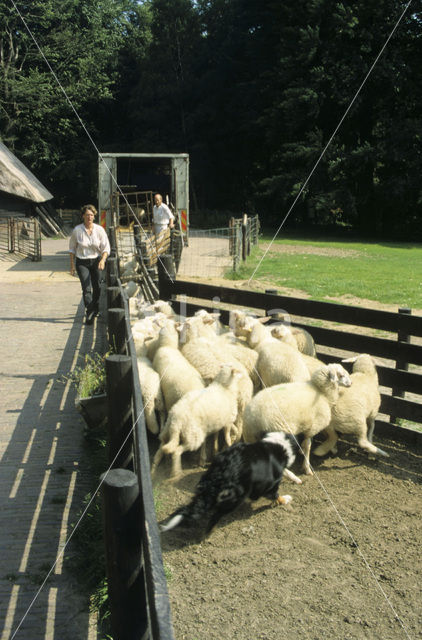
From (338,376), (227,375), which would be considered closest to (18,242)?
(227,375)

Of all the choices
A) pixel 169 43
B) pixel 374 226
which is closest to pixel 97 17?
pixel 169 43

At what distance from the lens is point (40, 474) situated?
197 inches

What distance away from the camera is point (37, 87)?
4238 cm

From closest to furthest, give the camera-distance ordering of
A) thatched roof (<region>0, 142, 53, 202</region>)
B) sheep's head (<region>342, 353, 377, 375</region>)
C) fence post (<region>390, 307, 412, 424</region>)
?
1. sheep's head (<region>342, 353, 377, 375</region>)
2. fence post (<region>390, 307, 412, 424</region>)
3. thatched roof (<region>0, 142, 53, 202</region>)

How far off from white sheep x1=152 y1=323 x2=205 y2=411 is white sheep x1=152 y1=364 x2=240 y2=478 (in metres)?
0.30

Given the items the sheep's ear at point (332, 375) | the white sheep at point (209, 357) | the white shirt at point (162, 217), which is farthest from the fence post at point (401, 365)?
the white shirt at point (162, 217)

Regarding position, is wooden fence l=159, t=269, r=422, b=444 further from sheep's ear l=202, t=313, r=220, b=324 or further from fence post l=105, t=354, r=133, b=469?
fence post l=105, t=354, r=133, b=469

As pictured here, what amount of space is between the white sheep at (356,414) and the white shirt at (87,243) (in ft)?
21.0

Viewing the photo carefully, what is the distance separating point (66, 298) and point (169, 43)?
43.5 metres

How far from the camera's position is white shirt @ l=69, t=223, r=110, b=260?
34.6 ft

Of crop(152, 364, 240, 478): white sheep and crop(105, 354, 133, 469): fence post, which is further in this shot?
crop(152, 364, 240, 478): white sheep

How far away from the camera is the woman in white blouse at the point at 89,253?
10570 mm

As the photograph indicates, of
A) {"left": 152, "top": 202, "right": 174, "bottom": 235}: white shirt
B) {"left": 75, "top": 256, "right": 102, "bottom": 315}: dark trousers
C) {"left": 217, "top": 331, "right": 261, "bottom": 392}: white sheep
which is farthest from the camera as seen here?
{"left": 152, "top": 202, "right": 174, "bottom": 235}: white shirt

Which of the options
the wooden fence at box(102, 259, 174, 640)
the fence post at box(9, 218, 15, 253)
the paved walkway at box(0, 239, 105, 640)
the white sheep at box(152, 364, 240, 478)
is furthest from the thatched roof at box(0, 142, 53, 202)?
the wooden fence at box(102, 259, 174, 640)
